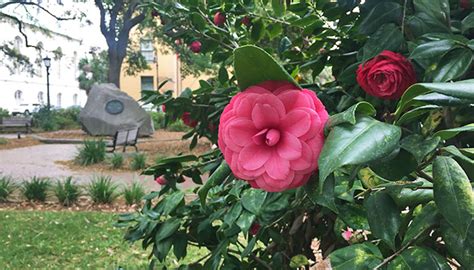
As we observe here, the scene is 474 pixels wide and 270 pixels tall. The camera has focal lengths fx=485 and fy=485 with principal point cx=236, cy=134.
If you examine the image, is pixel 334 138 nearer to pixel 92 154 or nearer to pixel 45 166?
pixel 92 154

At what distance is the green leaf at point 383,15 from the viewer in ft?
3.36

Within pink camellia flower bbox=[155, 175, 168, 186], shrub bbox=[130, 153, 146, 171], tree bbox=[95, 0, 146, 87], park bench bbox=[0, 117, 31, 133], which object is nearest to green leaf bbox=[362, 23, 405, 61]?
pink camellia flower bbox=[155, 175, 168, 186]

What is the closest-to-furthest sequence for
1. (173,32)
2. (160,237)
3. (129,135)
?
1. (160,237)
2. (173,32)
3. (129,135)

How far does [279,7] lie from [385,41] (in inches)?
26.4

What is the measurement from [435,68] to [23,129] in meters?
23.1

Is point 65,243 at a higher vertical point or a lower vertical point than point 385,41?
lower

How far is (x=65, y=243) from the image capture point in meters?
5.02

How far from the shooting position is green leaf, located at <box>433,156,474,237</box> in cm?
49

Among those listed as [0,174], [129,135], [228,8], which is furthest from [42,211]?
[129,135]

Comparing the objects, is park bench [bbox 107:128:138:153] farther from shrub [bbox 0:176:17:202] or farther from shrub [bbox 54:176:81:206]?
shrub [bbox 54:176:81:206]

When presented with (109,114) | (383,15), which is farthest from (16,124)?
(383,15)

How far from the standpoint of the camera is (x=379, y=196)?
651 millimetres

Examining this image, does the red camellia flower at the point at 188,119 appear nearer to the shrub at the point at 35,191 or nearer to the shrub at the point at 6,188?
the shrub at the point at 35,191

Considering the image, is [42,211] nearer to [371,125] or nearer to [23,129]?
[371,125]
